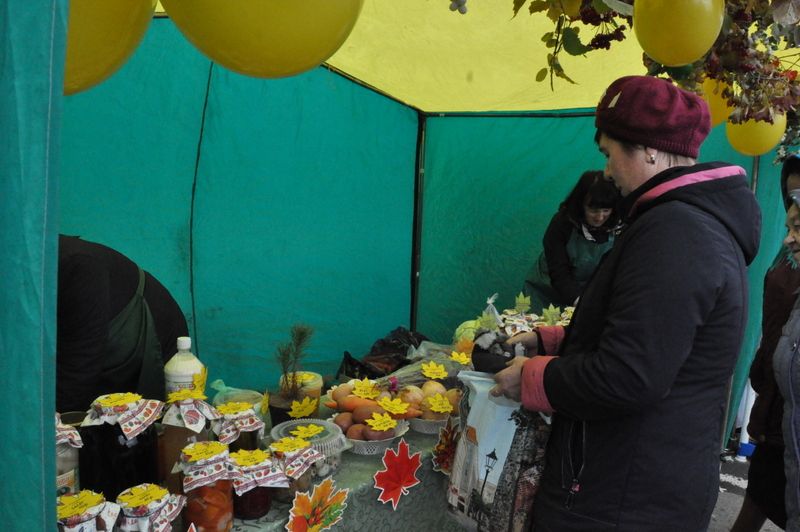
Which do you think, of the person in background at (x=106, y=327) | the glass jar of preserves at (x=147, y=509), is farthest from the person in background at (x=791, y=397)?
the person in background at (x=106, y=327)

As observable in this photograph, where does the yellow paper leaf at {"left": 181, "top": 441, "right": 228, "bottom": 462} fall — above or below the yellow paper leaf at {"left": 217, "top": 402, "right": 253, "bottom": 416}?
above

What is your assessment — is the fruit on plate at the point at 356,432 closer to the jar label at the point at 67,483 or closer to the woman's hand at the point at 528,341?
the woman's hand at the point at 528,341

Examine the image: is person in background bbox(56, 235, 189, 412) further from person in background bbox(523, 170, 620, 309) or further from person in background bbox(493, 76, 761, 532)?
person in background bbox(523, 170, 620, 309)

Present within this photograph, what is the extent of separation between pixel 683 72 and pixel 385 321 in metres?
3.23

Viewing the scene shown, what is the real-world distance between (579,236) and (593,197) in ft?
1.09

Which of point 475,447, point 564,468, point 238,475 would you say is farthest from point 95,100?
point 564,468

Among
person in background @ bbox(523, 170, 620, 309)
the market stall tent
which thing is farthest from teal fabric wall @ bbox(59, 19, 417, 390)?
person in background @ bbox(523, 170, 620, 309)

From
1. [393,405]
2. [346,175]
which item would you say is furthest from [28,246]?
[346,175]

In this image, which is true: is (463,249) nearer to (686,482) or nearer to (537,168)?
(537,168)

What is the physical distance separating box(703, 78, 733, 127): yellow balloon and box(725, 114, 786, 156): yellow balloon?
106mm

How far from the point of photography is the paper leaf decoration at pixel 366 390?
74.2 inches

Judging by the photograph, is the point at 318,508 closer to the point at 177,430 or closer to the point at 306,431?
the point at 306,431

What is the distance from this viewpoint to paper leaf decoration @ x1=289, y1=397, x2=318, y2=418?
1.66 meters

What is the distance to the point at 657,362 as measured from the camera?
3.56 ft
